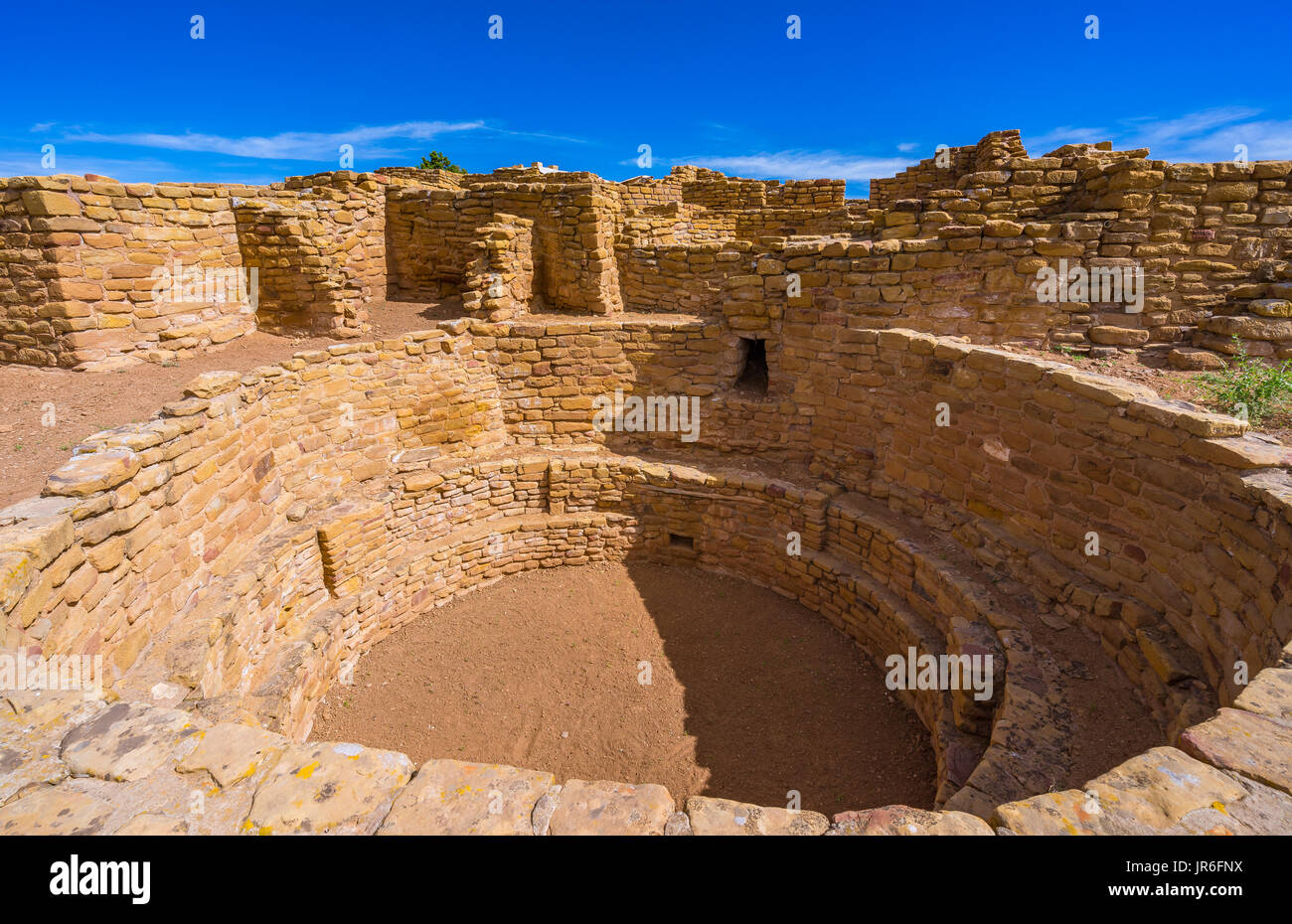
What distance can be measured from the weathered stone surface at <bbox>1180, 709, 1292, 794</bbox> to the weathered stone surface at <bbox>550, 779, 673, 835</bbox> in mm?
2305

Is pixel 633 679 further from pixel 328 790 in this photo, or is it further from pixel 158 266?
pixel 158 266

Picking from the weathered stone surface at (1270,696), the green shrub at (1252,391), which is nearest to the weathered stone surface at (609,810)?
the weathered stone surface at (1270,696)

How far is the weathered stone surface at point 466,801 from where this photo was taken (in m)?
2.68

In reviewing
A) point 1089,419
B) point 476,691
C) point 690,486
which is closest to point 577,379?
point 690,486

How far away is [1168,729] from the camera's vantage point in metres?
4.17

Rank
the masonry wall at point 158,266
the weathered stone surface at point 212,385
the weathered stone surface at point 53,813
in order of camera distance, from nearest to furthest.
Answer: the weathered stone surface at point 53,813
the weathered stone surface at point 212,385
the masonry wall at point 158,266

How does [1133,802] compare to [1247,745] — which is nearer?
[1133,802]

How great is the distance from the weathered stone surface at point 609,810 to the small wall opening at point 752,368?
7555 mm

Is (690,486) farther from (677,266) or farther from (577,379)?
(677,266)

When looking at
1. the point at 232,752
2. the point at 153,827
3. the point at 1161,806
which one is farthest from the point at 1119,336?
the point at 153,827

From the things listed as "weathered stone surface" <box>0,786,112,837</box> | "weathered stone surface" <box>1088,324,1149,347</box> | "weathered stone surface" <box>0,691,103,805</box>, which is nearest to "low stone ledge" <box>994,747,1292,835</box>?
"weathered stone surface" <box>0,786,112,837</box>

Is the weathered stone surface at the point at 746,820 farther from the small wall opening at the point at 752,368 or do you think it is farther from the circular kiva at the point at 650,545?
the small wall opening at the point at 752,368

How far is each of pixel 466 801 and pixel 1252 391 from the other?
6.91m

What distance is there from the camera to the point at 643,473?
9.50 metres
